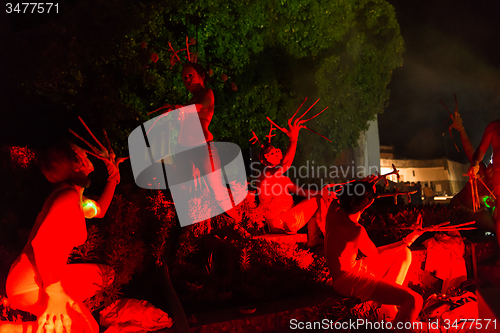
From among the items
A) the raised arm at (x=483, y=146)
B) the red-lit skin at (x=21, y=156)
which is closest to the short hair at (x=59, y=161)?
the red-lit skin at (x=21, y=156)

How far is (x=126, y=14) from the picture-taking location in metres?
6.86

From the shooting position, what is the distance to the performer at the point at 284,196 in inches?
191

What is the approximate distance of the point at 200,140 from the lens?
4.85 m

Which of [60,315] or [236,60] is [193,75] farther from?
[236,60]

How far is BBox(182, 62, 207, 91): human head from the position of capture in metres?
4.72

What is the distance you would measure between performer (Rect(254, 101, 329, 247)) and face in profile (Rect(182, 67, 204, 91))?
1.14 m

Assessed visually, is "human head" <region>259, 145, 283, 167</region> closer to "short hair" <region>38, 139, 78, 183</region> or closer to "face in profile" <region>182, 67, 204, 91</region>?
"face in profile" <region>182, 67, 204, 91</region>

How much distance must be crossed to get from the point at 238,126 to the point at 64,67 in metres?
4.05

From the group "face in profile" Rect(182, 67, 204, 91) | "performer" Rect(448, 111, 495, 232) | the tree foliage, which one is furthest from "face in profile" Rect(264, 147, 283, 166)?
"performer" Rect(448, 111, 495, 232)

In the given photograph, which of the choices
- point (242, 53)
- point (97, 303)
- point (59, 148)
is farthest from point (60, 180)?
point (242, 53)

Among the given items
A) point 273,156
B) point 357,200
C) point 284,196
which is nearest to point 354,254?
point 357,200

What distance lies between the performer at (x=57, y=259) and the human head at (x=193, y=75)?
6.96ft

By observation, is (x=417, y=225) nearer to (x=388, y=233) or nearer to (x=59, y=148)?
(x=388, y=233)

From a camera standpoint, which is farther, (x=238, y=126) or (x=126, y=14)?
(x=238, y=126)
